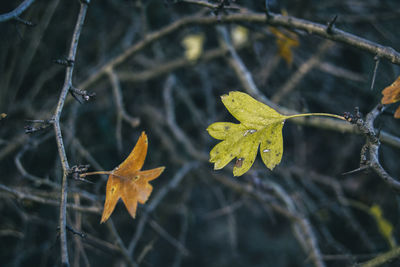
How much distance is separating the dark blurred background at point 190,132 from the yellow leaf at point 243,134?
61cm

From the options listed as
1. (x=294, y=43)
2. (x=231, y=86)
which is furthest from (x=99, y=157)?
(x=294, y=43)

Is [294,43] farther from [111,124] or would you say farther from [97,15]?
[97,15]

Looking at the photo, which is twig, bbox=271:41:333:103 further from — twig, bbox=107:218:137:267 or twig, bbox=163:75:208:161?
twig, bbox=107:218:137:267

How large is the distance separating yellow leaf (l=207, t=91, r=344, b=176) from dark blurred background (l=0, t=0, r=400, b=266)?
0.61m

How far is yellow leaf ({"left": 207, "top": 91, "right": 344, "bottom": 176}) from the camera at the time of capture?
2.27ft

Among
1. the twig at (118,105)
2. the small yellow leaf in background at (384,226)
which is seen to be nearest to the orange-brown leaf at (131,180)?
the twig at (118,105)

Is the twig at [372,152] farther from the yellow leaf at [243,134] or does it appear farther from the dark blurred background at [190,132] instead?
the dark blurred background at [190,132]

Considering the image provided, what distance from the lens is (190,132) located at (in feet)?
7.34

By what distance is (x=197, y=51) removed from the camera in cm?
197

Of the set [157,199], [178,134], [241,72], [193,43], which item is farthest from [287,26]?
[193,43]

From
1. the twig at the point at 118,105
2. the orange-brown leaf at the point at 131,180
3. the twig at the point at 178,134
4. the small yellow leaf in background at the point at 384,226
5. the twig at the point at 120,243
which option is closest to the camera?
the orange-brown leaf at the point at 131,180

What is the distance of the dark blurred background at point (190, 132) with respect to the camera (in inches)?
59.3

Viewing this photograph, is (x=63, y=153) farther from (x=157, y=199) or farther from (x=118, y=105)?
(x=157, y=199)

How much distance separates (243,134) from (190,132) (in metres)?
1.54
